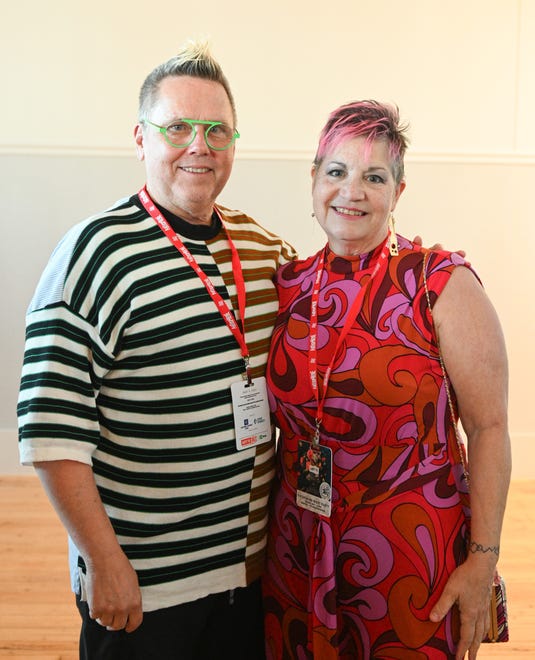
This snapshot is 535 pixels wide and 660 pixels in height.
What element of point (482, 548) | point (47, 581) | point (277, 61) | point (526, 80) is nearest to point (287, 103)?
point (277, 61)

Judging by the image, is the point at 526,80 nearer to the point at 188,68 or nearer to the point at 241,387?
the point at 188,68

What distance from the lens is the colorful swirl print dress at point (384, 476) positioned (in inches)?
60.3

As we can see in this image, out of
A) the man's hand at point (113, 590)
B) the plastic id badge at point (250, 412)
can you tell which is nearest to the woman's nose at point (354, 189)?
the plastic id badge at point (250, 412)

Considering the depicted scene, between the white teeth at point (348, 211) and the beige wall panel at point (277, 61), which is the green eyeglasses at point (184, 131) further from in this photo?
the beige wall panel at point (277, 61)

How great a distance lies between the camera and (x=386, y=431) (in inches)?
60.6

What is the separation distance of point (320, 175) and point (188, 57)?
15.6 inches

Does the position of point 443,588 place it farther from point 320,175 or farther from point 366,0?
point 366,0

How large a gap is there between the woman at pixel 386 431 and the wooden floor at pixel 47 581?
1.20 metres

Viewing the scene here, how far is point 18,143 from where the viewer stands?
4.18 metres

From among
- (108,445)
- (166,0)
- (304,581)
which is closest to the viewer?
(108,445)

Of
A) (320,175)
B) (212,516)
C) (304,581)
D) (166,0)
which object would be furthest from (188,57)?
(166,0)

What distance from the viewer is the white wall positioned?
4102 millimetres

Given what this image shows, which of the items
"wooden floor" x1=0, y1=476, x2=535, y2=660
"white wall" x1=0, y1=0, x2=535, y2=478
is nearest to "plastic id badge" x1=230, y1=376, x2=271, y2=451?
"wooden floor" x1=0, y1=476, x2=535, y2=660

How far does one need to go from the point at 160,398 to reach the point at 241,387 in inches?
7.6
